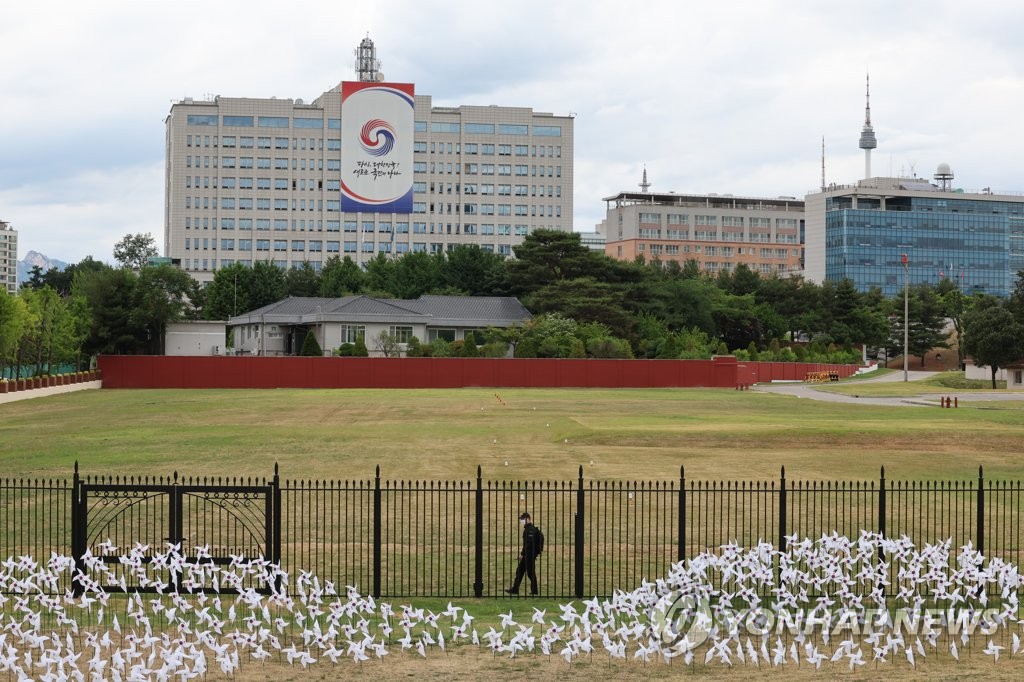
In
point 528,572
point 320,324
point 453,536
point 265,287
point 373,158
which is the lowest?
point 528,572

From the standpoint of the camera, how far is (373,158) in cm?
17400

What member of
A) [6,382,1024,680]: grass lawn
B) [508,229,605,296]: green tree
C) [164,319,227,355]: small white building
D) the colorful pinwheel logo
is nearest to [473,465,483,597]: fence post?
[6,382,1024,680]: grass lawn

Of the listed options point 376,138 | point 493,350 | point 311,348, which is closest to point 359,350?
point 311,348

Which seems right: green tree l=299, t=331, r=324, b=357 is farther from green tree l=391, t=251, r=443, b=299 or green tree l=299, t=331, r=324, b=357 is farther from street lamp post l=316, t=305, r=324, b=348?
green tree l=391, t=251, r=443, b=299

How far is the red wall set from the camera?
9344cm

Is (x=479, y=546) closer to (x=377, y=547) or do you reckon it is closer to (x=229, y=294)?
(x=377, y=547)

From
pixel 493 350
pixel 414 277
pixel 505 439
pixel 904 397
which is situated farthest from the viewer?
pixel 414 277

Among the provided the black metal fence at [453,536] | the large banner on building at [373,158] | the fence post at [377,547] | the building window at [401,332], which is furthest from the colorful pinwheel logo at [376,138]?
the fence post at [377,547]

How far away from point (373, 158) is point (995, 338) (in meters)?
100

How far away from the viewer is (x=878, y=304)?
159 metres

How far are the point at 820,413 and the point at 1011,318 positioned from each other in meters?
43.5

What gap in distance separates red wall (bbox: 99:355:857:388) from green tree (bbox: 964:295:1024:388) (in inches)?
817

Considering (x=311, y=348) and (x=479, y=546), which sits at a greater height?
(x=311, y=348)

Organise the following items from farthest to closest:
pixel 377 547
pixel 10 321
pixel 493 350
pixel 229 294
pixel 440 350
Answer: pixel 229 294 < pixel 493 350 < pixel 440 350 < pixel 10 321 < pixel 377 547
